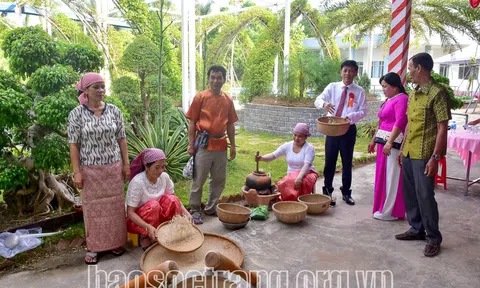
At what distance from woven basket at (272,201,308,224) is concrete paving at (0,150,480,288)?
0.28ft

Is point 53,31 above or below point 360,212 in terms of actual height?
above

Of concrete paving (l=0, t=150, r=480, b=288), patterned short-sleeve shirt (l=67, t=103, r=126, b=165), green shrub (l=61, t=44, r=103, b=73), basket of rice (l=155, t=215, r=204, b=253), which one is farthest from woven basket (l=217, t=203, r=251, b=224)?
green shrub (l=61, t=44, r=103, b=73)

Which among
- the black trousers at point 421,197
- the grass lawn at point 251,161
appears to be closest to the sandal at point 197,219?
the grass lawn at point 251,161

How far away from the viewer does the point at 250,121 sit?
12328mm

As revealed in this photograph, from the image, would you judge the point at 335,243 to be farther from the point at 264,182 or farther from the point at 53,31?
the point at 53,31

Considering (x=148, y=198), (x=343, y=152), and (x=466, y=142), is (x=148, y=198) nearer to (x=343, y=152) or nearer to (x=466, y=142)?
(x=343, y=152)

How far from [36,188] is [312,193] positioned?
308 cm

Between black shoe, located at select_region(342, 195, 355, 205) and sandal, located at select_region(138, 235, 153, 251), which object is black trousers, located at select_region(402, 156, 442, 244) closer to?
black shoe, located at select_region(342, 195, 355, 205)

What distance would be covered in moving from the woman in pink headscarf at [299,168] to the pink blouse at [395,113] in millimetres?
863

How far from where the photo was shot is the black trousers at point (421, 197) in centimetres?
357

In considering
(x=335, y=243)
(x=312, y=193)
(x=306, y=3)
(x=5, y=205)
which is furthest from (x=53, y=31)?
(x=335, y=243)

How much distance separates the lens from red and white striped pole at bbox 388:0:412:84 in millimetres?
5031

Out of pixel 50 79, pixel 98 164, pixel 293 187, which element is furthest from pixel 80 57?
pixel 293 187

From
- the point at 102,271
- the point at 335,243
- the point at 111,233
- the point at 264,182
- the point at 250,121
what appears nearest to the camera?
the point at 102,271
